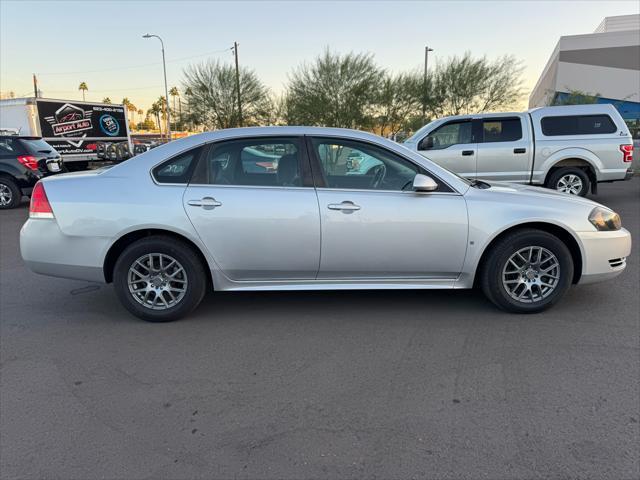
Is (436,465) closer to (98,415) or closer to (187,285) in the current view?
(98,415)

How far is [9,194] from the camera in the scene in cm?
1073

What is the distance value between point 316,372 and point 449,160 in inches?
289

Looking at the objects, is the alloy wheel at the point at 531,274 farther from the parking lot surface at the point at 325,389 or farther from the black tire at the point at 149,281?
the black tire at the point at 149,281

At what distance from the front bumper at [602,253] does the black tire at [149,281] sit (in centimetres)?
330

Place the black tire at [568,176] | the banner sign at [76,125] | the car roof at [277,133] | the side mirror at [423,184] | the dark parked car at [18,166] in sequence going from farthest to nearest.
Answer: the banner sign at [76,125] → the dark parked car at [18,166] → the black tire at [568,176] → the car roof at [277,133] → the side mirror at [423,184]

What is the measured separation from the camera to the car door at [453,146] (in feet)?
30.8

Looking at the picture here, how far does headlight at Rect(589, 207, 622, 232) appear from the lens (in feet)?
12.9

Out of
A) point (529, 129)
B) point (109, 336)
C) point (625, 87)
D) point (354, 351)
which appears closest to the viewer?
point (354, 351)

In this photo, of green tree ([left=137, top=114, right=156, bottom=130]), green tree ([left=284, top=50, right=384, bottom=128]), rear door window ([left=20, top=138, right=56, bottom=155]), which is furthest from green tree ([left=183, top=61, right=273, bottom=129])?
green tree ([left=137, top=114, right=156, bottom=130])

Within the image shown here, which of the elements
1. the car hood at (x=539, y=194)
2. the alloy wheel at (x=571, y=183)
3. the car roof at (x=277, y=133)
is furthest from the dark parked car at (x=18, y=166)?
the alloy wheel at (x=571, y=183)

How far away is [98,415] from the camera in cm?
267

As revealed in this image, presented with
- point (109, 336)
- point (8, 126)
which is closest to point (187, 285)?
point (109, 336)

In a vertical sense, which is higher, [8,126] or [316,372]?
[8,126]

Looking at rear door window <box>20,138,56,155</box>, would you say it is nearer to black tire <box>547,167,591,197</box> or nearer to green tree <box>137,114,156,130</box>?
black tire <box>547,167,591,197</box>
